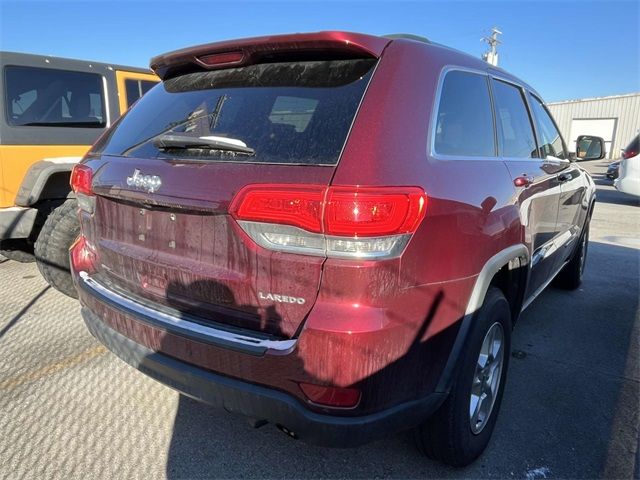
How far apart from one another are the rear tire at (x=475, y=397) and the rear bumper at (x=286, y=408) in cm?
17

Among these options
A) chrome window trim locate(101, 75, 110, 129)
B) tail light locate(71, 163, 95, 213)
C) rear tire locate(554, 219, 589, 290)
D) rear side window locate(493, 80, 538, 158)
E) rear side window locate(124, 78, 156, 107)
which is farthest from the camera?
rear side window locate(124, 78, 156, 107)

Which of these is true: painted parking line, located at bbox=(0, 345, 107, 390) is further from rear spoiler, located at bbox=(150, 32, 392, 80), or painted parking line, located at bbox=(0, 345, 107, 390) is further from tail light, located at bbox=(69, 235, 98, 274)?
rear spoiler, located at bbox=(150, 32, 392, 80)

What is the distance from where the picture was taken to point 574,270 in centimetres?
483

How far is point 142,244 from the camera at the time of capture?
83.3 inches

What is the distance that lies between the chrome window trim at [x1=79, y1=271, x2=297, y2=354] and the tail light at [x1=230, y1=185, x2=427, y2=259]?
0.34m

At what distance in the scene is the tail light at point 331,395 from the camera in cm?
168

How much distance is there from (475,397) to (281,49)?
5.84ft

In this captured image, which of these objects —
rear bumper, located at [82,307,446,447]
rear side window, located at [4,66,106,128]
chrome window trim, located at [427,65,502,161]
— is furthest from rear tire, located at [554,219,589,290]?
rear side window, located at [4,66,106,128]

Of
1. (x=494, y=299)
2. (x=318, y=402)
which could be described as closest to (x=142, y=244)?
(x=318, y=402)

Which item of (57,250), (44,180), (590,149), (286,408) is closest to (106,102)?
(44,180)

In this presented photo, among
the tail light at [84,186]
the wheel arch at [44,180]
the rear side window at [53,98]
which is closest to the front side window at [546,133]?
the tail light at [84,186]

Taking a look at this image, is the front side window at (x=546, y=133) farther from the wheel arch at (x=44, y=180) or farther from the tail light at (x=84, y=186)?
the wheel arch at (x=44, y=180)

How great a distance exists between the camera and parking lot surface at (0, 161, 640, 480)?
2236 millimetres

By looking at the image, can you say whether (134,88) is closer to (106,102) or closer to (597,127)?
(106,102)
